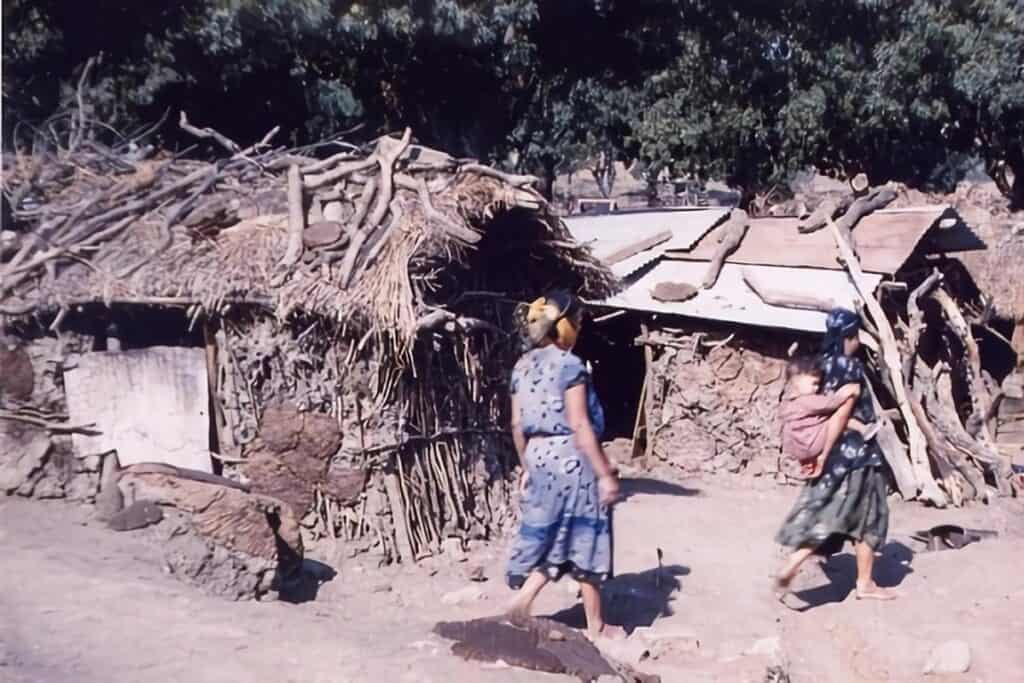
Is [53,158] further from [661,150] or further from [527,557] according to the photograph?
[661,150]

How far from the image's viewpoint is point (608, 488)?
5.46 metres

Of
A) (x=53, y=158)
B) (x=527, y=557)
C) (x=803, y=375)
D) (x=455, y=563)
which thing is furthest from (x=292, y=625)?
(x=53, y=158)

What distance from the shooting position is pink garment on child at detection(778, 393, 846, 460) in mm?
6359

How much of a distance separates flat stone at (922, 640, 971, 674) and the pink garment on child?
46.9 inches

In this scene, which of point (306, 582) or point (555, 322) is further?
point (306, 582)

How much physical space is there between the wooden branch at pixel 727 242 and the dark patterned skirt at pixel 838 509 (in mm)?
5843

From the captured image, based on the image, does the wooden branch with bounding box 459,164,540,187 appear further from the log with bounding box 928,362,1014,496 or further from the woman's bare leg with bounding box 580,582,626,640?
the log with bounding box 928,362,1014,496

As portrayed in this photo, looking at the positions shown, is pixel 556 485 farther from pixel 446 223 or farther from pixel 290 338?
pixel 290 338

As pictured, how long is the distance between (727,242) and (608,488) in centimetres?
753

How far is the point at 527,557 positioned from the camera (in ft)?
18.8

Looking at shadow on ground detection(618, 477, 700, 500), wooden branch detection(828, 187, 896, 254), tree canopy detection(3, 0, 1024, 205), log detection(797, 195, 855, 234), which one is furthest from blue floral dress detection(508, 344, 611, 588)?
tree canopy detection(3, 0, 1024, 205)

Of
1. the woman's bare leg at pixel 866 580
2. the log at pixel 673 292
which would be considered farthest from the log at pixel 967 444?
the woman's bare leg at pixel 866 580

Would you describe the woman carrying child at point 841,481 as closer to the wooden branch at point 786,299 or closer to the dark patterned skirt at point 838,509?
the dark patterned skirt at point 838,509

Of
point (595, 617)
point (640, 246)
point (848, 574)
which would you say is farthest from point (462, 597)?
point (640, 246)
